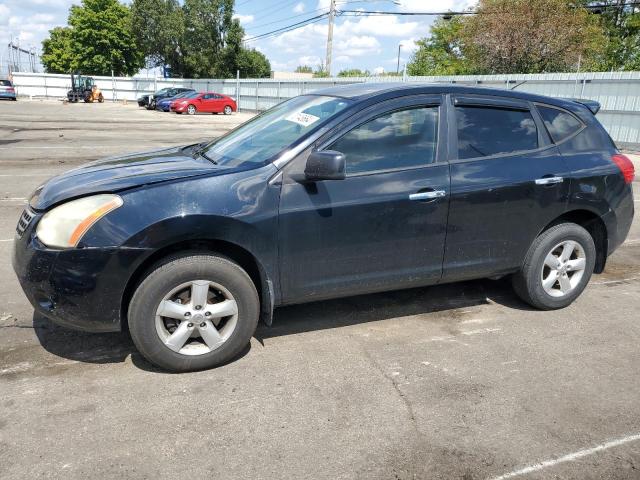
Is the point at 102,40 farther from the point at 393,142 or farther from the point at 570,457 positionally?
the point at 570,457

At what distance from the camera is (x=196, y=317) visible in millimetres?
3318

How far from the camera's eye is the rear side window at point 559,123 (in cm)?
442

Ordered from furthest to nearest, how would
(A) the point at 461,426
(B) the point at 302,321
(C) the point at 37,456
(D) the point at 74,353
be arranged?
(B) the point at 302,321 < (D) the point at 74,353 < (A) the point at 461,426 < (C) the point at 37,456

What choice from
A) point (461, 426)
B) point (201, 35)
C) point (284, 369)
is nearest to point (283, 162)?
point (284, 369)

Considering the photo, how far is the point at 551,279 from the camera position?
4.51m

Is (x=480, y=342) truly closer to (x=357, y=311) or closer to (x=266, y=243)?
(x=357, y=311)

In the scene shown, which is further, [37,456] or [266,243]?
[266,243]

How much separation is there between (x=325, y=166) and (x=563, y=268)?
2430 millimetres

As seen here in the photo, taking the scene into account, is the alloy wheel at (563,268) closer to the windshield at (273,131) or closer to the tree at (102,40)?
the windshield at (273,131)

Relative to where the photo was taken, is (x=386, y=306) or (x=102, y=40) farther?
(x=102, y=40)

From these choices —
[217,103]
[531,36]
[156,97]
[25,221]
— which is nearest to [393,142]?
[25,221]

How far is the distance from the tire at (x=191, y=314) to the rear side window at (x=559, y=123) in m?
2.76

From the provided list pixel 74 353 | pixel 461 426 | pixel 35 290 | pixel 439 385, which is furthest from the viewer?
pixel 74 353

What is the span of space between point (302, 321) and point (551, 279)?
2081 mm
